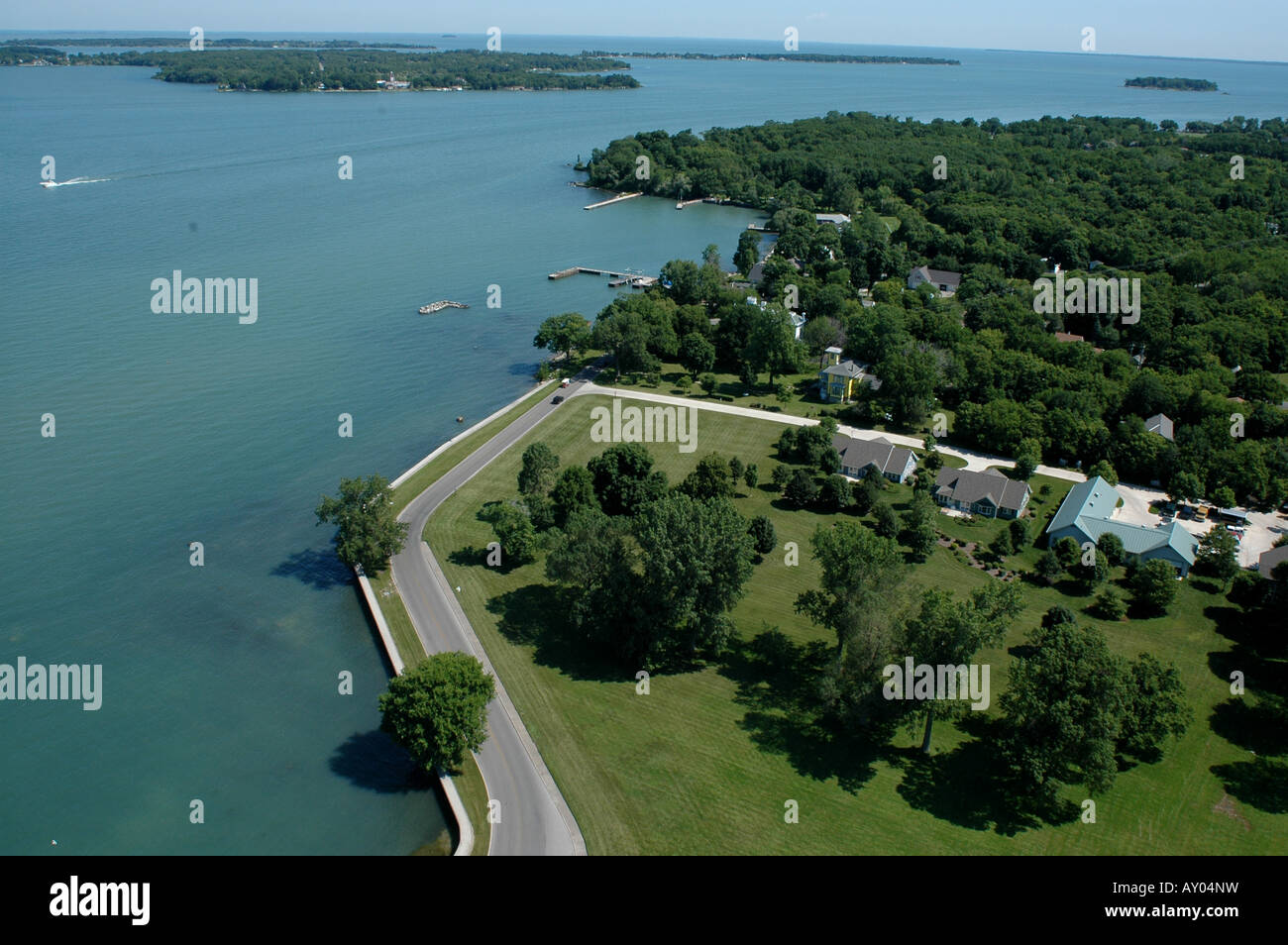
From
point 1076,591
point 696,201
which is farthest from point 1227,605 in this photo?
point 696,201

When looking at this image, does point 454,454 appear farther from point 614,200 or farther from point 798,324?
point 614,200

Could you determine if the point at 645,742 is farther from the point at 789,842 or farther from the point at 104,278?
the point at 104,278

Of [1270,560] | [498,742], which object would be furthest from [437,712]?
[1270,560]

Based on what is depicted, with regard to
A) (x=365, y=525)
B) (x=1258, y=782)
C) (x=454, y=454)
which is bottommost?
(x=1258, y=782)

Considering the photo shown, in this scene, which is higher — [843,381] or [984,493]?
[843,381]

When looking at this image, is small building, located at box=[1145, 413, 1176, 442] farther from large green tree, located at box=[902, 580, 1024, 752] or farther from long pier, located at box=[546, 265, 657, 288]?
long pier, located at box=[546, 265, 657, 288]

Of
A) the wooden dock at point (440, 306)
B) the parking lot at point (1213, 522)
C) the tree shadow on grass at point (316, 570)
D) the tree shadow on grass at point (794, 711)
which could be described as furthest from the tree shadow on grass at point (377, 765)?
the wooden dock at point (440, 306)

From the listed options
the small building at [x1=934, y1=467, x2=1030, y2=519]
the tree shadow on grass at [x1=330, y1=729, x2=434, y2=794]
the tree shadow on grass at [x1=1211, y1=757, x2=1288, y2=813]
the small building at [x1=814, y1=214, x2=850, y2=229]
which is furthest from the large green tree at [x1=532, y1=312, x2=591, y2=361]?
the small building at [x1=814, y1=214, x2=850, y2=229]
